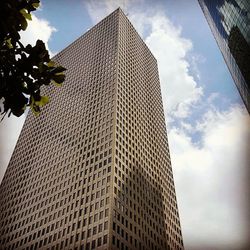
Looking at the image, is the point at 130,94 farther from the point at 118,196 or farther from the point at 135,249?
the point at 135,249

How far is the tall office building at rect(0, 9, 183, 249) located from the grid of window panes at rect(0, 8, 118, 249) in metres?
0.28

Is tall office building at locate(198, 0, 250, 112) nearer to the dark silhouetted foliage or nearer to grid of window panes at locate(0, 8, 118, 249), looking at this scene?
grid of window panes at locate(0, 8, 118, 249)

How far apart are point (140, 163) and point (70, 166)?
700 inches

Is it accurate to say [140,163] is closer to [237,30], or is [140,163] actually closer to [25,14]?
[237,30]

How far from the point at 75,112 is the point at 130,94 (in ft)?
57.9

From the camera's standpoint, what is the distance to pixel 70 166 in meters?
89.6

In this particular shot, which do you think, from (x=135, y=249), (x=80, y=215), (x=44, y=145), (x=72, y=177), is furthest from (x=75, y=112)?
(x=135, y=249)

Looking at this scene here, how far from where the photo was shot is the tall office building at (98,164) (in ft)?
240

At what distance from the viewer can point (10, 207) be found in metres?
95.4

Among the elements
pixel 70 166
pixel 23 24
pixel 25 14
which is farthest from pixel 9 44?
pixel 70 166

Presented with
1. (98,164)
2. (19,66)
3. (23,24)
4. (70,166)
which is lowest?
(19,66)

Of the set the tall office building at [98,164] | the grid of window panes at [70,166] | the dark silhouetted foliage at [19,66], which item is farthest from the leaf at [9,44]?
the grid of window panes at [70,166]

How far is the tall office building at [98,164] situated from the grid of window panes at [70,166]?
276 millimetres

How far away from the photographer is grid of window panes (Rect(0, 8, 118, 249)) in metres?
73.7
